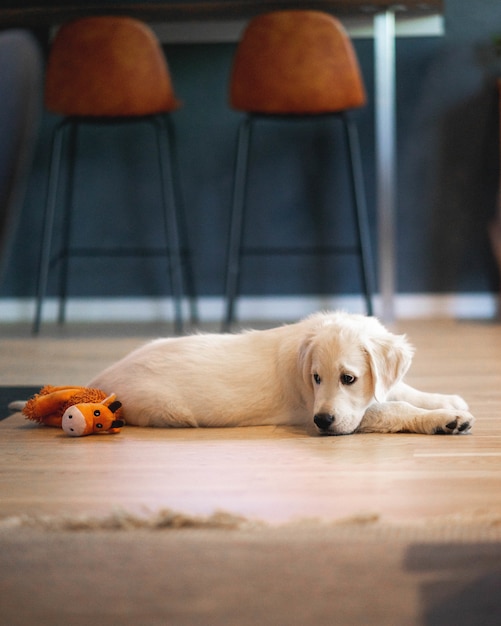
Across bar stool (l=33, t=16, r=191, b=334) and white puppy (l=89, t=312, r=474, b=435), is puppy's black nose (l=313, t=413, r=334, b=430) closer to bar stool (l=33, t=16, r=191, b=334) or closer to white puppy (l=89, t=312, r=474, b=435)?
white puppy (l=89, t=312, r=474, b=435)

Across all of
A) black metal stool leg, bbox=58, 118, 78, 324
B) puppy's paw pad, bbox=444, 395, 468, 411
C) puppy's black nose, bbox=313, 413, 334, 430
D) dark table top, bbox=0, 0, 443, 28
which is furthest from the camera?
black metal stool leg, bbox=58, 118, 78, 324

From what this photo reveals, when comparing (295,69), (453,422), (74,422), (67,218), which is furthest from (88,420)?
(67,218)

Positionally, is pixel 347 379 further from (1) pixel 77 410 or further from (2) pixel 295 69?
(2) pixel 295 69

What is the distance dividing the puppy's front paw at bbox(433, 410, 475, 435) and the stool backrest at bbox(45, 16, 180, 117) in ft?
6.40

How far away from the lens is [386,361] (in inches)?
74.9

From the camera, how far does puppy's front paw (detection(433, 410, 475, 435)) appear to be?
1879mm

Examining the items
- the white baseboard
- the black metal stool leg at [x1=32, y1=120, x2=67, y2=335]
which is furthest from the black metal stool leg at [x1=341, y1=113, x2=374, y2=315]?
the black metal stool leg at [x1=32, y1=120, x2=67, y2=335]

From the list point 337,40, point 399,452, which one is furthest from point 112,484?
point 337,40

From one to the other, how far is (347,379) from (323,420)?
90 millimetres

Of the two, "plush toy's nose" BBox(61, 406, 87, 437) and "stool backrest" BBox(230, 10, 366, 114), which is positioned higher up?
"stool backrest" BBox(230, 10, 366, 114)

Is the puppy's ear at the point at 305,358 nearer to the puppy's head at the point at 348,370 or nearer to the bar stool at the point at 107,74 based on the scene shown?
the puppy's head at the point at 348,370

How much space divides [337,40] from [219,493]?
7.53 ft

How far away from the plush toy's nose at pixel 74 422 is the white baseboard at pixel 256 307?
2.07 m

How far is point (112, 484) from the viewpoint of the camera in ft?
5.03
